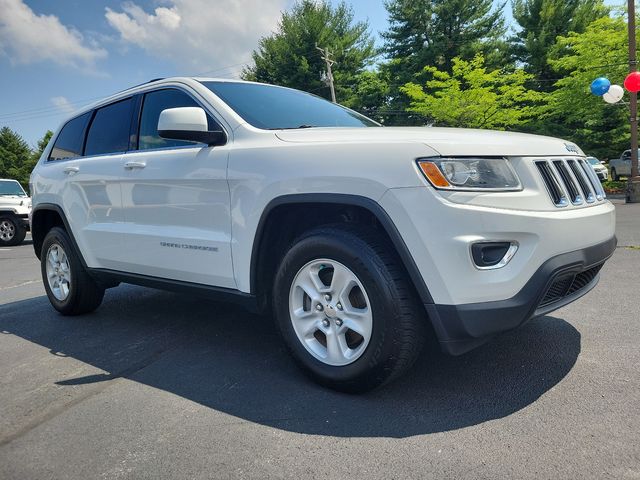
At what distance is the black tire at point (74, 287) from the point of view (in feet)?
15.0

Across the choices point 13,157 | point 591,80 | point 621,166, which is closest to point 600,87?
point 591,80

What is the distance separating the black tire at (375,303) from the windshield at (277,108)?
0.95 metres

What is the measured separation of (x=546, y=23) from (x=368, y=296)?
3553 centimetres

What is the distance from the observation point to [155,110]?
3.90 meters

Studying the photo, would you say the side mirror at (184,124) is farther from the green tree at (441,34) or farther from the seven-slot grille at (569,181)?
the green tree at (441,34)

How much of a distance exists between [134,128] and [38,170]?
5.87ft

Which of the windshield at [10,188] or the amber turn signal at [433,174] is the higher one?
the amber turn signal at [433,174]

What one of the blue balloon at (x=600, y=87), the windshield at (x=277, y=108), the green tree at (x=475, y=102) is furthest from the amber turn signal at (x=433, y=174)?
the green tree at (x=475, y=102)

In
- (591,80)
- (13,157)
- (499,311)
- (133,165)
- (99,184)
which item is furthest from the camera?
(13,157)

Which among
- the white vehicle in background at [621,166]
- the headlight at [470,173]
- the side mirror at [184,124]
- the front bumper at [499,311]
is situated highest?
the side mirror at [184,124]

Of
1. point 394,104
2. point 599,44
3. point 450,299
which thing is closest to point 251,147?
point 450,299

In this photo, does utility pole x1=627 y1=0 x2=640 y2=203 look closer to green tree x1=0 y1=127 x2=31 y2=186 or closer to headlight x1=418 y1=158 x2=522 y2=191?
headlight x1=418 y1=158 x2=522 y2=191

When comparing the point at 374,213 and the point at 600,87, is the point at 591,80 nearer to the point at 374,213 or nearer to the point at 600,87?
the point at 600,87

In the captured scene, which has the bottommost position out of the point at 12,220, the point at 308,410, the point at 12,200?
the point at 12,220
